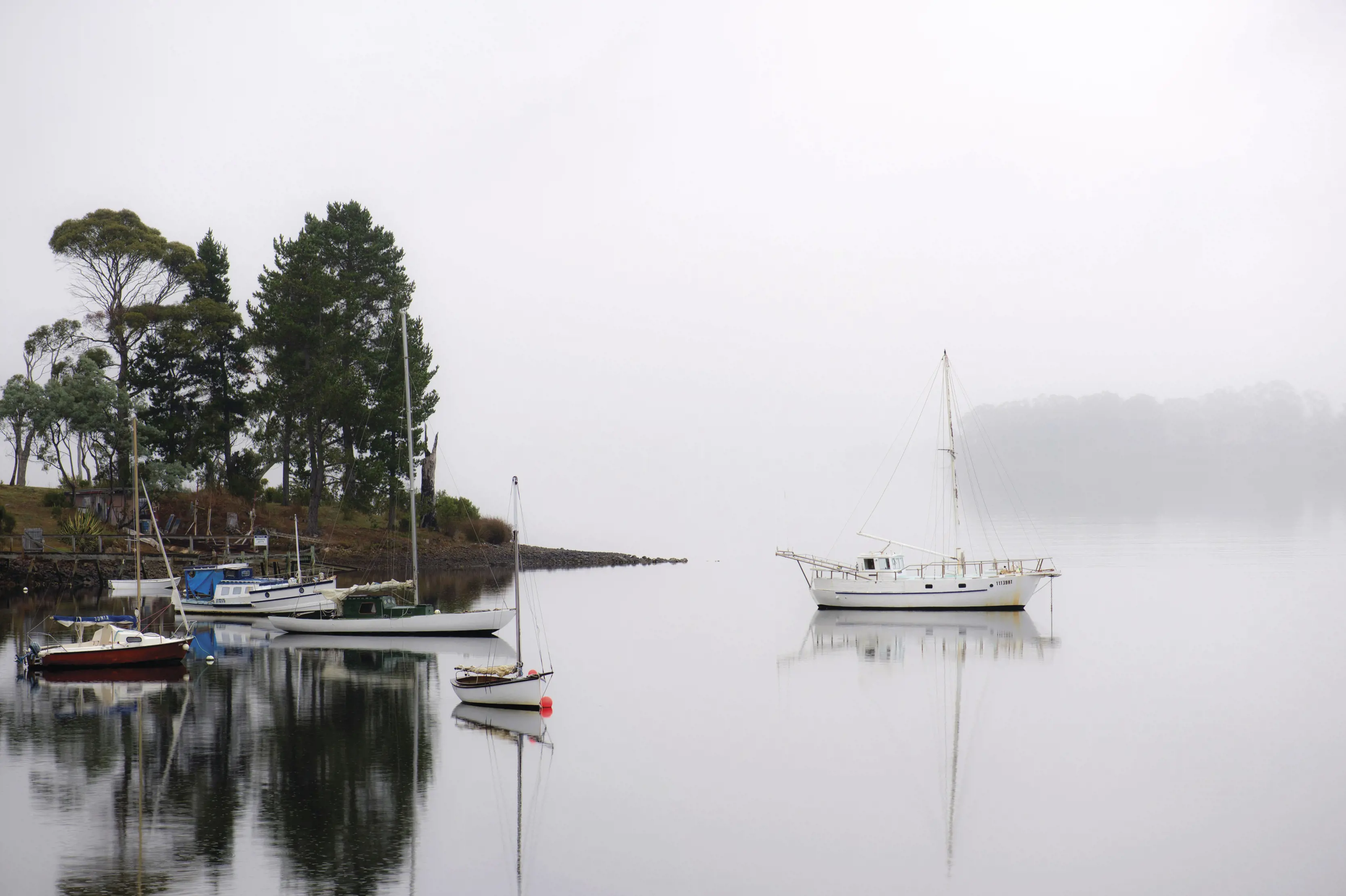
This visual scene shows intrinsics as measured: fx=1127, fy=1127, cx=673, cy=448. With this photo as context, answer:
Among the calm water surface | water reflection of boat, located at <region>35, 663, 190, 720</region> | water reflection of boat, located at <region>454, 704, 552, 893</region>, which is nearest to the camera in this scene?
the calm water surface

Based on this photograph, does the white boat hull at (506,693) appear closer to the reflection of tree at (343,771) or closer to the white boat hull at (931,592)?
the reflection of tree at (343,771)

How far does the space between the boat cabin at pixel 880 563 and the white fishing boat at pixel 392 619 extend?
23.6 metres

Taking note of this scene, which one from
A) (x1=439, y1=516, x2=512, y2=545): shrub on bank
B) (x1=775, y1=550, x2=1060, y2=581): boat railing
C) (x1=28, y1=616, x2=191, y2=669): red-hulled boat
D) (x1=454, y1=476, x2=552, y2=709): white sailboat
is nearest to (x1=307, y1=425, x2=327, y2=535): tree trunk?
(x1=439, y1=516, x2=512, y2=545): shrub on bank

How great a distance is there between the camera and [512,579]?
77.6 meters

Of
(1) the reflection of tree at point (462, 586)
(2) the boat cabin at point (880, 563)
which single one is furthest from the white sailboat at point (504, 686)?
(2) the boat cabin at point (880, 563)

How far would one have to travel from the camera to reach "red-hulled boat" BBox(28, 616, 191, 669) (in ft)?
120

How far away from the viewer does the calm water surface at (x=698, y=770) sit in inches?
777

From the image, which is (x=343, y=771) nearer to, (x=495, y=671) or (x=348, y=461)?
(x=495, y=671)

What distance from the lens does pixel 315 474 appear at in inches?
2970

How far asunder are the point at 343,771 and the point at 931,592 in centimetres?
4195

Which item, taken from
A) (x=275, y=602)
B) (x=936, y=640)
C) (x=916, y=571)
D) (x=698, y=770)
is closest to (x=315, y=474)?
(x=275, y=602)

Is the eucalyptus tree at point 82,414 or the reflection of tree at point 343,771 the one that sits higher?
the eucalyptus tree at point 82,414

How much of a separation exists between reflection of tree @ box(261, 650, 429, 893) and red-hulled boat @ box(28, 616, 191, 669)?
11.5 feet

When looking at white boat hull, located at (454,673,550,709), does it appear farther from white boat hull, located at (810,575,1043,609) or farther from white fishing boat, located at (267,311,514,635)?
white boat hull, located at (810,575,1043,609)
